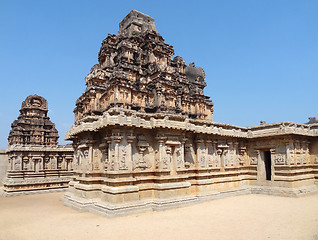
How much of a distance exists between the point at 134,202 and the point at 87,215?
7.80 ft

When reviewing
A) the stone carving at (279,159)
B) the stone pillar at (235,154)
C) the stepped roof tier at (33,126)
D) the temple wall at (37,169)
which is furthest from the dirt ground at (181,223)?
the stepped roof tier at (33,126)

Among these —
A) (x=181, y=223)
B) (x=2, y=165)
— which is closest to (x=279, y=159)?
(x=181, y=223)

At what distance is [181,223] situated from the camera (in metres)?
9.86

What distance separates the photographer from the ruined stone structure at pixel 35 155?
73.2ft

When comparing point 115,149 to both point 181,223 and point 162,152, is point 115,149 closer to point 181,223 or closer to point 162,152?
point 162,152

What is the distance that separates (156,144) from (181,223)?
499 centimetres

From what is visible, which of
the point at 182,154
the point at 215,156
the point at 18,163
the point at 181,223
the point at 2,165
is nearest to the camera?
the point at 181,223

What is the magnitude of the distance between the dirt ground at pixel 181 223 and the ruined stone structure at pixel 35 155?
9773mm

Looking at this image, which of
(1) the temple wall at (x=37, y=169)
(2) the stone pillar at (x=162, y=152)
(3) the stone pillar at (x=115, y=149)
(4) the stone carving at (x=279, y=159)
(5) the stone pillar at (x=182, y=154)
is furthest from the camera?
(1) the temple wall at (x=37, y=169)

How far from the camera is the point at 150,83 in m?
19.5

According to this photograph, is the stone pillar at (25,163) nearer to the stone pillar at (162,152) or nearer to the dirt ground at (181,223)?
the dirt ground at (181,223)

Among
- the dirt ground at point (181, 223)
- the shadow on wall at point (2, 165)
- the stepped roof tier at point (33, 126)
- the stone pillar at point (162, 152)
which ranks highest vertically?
the stepped roof tier at point (33, 126)

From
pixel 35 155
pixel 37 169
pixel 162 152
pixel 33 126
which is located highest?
pixel 33 126

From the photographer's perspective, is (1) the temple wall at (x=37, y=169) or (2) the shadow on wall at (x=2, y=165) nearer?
(1) the temple wall at (x=37, y=169)
